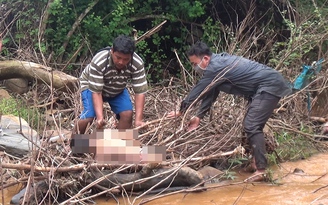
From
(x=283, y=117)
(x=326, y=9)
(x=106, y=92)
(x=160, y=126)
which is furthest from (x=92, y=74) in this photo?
(x=326, y=9)

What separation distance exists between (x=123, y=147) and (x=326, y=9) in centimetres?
702

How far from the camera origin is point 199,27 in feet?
38.1

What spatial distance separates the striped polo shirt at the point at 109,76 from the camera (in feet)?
16.2

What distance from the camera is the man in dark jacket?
536 cm

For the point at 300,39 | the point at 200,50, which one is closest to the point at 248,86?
the point at 200,50

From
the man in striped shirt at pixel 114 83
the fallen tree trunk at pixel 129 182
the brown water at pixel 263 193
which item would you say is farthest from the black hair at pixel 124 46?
the brown water at pixel 263 193

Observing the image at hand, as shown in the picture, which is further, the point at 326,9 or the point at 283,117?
the point at 326,9

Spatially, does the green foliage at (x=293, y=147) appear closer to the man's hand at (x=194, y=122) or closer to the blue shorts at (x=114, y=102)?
the man's hand at (x=194, y=122)

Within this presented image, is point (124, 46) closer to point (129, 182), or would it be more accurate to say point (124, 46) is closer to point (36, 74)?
point (129, 182)

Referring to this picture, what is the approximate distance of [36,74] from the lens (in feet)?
25.2

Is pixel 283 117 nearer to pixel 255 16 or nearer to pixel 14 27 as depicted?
pixel 255 16


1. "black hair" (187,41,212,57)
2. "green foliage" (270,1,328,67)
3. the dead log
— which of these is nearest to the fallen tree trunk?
"black hair" (187,41,212,57)

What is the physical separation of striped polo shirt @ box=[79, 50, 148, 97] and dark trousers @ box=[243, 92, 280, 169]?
1259 mm

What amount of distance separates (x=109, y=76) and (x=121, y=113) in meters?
0.52
